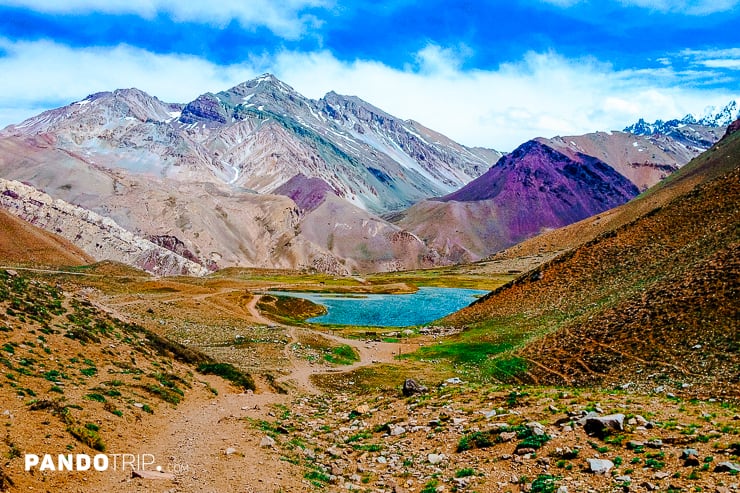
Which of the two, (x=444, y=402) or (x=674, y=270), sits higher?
(x=674, y=270)

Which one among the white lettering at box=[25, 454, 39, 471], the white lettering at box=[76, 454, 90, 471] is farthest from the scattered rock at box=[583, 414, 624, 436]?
the white lettering at box=[25, 454, 39, 471]

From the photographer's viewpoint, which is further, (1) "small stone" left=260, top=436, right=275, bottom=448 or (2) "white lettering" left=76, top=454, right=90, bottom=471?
(1) "small stone" left=260, top=436, right=275, bottom=448

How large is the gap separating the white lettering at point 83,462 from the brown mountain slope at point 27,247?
121 meters

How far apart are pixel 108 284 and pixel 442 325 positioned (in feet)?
221

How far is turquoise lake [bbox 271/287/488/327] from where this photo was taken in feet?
330

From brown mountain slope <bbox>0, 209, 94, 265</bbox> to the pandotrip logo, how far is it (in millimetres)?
120296

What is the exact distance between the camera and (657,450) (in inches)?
635

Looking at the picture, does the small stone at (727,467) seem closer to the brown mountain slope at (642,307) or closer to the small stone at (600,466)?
the small stone at (600,466)

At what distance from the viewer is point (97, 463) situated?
15438 millimetres

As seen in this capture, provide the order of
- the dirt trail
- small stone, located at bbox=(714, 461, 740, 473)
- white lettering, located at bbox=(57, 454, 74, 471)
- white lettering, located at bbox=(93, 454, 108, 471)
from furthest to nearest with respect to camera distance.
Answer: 1. the dirt trail
2. white lettering, located at bbox=(93, 454, 108, 471)
3. white lettering, located at bbox=(57, 454, 74, 471)
4. small stone, located at bbox=(714, 461, 740, 473)

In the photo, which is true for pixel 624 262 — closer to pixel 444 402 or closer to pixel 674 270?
pixel 674 270

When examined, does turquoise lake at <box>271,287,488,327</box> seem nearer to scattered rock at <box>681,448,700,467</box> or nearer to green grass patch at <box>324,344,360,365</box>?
green grass patch at <box>324,344,360,365</box>

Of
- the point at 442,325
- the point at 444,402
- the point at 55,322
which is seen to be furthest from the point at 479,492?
the point at 442,325

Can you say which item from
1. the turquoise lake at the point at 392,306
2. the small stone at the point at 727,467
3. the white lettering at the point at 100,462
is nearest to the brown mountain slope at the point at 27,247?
the turquoise lake at the point at 392,306
